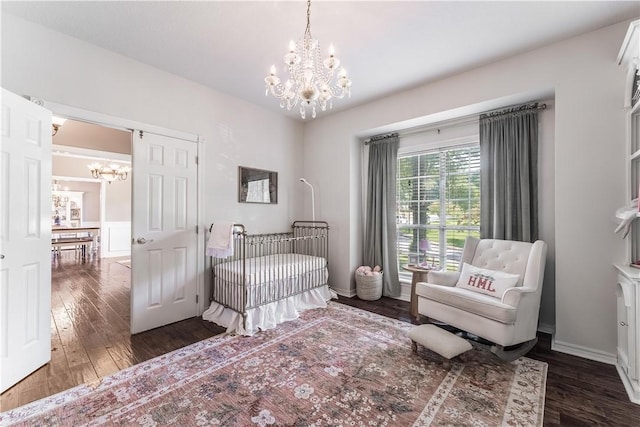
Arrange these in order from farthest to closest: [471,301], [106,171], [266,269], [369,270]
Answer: [106,171] → [369,270] → [266,269] → [471,301]

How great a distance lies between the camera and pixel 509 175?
2918 mm

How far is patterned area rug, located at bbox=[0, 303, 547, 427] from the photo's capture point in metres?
1.59

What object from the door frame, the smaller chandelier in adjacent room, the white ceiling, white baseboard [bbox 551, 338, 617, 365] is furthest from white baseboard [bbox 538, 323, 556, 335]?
the smaller chandelier in adjacent room

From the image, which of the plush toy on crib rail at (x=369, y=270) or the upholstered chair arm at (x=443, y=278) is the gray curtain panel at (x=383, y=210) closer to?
the plush toy on crib rail at (x=369, y=270)

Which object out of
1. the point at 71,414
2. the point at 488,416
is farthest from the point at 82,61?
the point at 488,416

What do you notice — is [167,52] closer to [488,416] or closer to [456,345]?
[456,345]

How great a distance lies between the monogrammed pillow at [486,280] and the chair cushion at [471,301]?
6cm

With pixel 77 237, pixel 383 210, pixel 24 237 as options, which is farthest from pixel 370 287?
pixel 77 237

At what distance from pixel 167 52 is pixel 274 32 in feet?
3.75

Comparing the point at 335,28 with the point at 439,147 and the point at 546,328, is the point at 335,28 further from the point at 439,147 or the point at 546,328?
the point at 546,328

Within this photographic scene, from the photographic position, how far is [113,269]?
5.73m

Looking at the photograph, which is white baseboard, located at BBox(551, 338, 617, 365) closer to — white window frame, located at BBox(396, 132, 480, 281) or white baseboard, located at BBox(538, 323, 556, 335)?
white baseboard, located at BBox(538, 323, 556, 335)

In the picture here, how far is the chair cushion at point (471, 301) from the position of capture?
2.06 m

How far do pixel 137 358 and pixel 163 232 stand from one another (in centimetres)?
124
